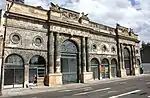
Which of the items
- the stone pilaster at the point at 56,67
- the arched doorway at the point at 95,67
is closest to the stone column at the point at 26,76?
the stone pilaster at the point at 56,67

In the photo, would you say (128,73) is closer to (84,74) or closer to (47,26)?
(84,74)

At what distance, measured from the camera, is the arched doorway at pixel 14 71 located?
2061 cm

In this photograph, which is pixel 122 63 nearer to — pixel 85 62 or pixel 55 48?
pixel 85 62

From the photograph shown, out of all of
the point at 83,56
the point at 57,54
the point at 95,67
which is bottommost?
the point at 95,67

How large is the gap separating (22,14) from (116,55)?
2209 cm

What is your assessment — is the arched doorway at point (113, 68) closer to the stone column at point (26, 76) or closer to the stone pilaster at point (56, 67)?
the stone pilaster at point (56, 67)

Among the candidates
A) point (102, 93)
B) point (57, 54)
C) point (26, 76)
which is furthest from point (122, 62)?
point (102, 93)

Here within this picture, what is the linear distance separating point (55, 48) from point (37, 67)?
12.7 ft

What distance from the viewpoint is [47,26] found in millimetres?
25141

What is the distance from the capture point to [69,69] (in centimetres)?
2728

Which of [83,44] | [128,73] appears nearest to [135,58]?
[128,73]

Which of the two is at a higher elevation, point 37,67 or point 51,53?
point 51,53

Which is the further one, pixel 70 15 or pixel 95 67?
pixel 95 67

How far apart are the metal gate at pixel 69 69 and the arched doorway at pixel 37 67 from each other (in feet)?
11.2
